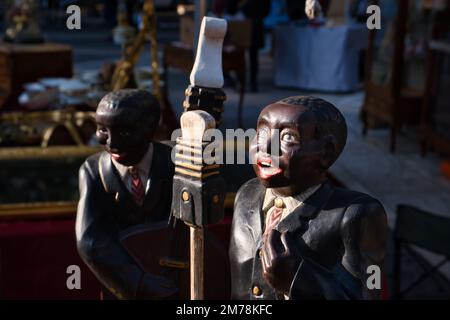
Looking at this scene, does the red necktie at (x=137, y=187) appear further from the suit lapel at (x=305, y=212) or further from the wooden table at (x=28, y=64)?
the wooden table at (x=28, y=64)

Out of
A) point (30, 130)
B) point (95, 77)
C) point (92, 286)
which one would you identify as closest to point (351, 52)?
point (95, 77)

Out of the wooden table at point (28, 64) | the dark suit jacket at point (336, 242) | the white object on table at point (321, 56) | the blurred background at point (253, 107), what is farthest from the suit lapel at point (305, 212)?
the white object on table at point (321, 56)

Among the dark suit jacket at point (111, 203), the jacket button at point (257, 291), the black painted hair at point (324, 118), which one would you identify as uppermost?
the black painted hair at point (324, 118)

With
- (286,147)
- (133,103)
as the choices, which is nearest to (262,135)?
(286,147)

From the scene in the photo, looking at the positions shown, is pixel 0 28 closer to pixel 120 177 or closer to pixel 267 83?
pixel 267 83

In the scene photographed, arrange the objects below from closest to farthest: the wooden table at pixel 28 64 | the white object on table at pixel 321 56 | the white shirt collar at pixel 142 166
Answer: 1. the white shirt collar at pixel 142 166
2. the wooden table at pixel 28 64
3. the white object on table at pixel 321 56

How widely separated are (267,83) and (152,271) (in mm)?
8752

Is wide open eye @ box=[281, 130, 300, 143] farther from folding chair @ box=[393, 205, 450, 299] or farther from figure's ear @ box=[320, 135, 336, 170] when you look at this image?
folding chair @ box=[393, 205, 450, 299]

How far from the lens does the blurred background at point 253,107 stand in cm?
275

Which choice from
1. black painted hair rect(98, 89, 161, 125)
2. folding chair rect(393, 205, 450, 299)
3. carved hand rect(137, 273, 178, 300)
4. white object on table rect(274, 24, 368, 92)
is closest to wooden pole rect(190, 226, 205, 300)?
carved hand rect(137, 273, 178, 300)

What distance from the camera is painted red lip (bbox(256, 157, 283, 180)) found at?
1326 millimetres

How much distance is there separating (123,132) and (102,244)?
30cm

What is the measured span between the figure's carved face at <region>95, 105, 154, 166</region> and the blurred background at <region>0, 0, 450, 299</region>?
2.12ft

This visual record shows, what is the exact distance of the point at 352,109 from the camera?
8.29 metres
